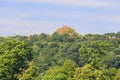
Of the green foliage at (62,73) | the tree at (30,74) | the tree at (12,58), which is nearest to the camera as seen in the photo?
the tree at (30,74)

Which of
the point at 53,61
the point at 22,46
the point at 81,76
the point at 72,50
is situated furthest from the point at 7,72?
the point at 72,50

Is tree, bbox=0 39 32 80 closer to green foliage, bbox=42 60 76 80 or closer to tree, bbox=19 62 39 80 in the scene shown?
tree, bbox=19 62 39 80

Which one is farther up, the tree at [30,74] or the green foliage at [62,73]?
the tree at [30,74]

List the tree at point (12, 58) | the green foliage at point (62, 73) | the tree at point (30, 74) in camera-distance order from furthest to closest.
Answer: the green foliage at point (62, 73)
the tree at point (12, 58)
the tree at point (30, 74)

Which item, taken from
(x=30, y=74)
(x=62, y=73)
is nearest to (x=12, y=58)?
(x=30, y=74)

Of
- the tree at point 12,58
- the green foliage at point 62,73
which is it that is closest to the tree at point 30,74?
the tree at point 12,58

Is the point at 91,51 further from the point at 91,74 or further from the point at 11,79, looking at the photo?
the point at 11,79

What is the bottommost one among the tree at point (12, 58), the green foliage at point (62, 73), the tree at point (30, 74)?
the green foliage at point (62, 73)

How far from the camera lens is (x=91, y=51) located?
275 ft

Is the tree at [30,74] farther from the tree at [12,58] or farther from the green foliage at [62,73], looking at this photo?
the green foliage at [62,73]

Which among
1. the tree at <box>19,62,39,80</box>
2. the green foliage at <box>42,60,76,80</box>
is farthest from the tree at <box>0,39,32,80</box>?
the green foliage at <box>42,60,76,80</box>

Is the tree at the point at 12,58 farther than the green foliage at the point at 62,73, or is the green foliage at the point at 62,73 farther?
the green foliage at the point at 62,73

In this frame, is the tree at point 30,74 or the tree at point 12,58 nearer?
the tree at point 30,74

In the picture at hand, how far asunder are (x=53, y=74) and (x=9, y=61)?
12.4 metres
